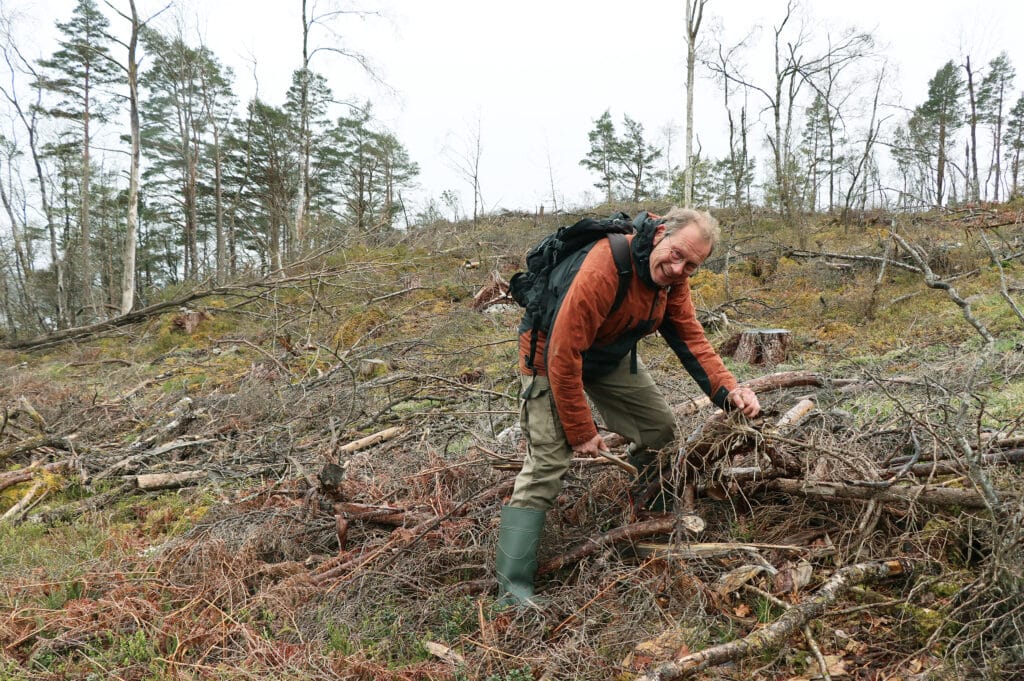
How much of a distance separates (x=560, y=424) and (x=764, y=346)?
5.84 m

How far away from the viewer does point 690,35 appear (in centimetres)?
1612

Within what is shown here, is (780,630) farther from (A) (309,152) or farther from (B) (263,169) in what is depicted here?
(B) (263,169)

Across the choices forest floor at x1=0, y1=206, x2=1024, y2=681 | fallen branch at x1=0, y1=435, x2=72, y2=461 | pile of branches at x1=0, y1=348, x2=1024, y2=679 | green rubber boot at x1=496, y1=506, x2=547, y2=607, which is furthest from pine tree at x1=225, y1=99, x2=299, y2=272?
green rubber boot at x1=496, y1=506, x2=547, y2=607

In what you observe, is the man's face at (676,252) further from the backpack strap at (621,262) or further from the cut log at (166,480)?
the cut log at (166,480)

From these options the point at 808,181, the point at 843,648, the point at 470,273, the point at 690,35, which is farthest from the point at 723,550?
the point at 808,181

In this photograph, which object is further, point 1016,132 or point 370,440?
point 1016,132

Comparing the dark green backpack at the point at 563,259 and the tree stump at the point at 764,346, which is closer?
the dark green backpack at the point at 563,259

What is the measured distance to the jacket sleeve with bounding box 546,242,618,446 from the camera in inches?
93.7

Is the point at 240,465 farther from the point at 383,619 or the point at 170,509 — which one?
the point at 383,619

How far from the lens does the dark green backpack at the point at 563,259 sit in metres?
2.47

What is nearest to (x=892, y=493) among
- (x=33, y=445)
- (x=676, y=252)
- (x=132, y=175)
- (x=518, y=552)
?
(x=676, y=252)

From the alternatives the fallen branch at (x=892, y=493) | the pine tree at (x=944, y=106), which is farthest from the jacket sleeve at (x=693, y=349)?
the pine tree at (x=944, y=106)

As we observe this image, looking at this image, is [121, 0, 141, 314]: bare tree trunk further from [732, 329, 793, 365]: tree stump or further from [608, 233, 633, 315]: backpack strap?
[608, 233, 633, 315]: backpack strap

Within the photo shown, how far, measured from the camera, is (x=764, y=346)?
7.53 metres
